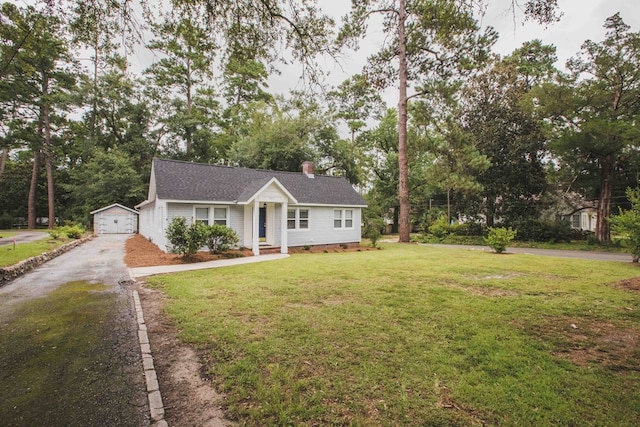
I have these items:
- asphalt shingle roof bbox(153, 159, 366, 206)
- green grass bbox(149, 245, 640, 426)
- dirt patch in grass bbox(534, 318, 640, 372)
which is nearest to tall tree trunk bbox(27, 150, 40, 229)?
asphalt shingle roof bbox(153, 159, 366, 206)

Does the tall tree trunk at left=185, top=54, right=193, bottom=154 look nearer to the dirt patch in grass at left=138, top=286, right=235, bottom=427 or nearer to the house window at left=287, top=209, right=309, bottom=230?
the house window at left=287, top=209, right=309, bottom=230

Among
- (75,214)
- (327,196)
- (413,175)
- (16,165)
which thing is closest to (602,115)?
(413,175)

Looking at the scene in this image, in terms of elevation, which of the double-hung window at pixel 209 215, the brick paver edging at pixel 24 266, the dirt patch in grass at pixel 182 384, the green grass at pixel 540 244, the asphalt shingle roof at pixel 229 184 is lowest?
the green grass at pixel 540 244

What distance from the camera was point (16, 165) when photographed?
36.2 metres

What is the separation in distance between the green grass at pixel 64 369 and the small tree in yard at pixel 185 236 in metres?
5.61

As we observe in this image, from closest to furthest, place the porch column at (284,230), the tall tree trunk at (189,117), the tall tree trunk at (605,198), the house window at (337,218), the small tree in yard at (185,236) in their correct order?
1. the small tree in yard at (185,236)
2. the porch column at (284,230)
3. the tall tree trunk at (605,198)
4. the house window at (337,218)
5. the tall tree trunk at (189,117)

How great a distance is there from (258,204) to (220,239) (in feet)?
8.86

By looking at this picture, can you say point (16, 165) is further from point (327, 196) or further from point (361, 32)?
point (361, 32)

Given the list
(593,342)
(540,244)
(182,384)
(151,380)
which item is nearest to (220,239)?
(151,380)

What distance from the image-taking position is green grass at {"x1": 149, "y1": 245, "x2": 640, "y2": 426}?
270 cm

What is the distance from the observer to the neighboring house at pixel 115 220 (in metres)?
26.4

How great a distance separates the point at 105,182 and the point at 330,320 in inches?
1224

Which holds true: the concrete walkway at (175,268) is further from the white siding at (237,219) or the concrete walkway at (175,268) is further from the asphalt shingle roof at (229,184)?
the asphalt shingle roof at (229,184)

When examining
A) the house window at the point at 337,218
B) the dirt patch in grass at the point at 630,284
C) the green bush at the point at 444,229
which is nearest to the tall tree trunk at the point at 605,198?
the green bush at the point at 444,229
